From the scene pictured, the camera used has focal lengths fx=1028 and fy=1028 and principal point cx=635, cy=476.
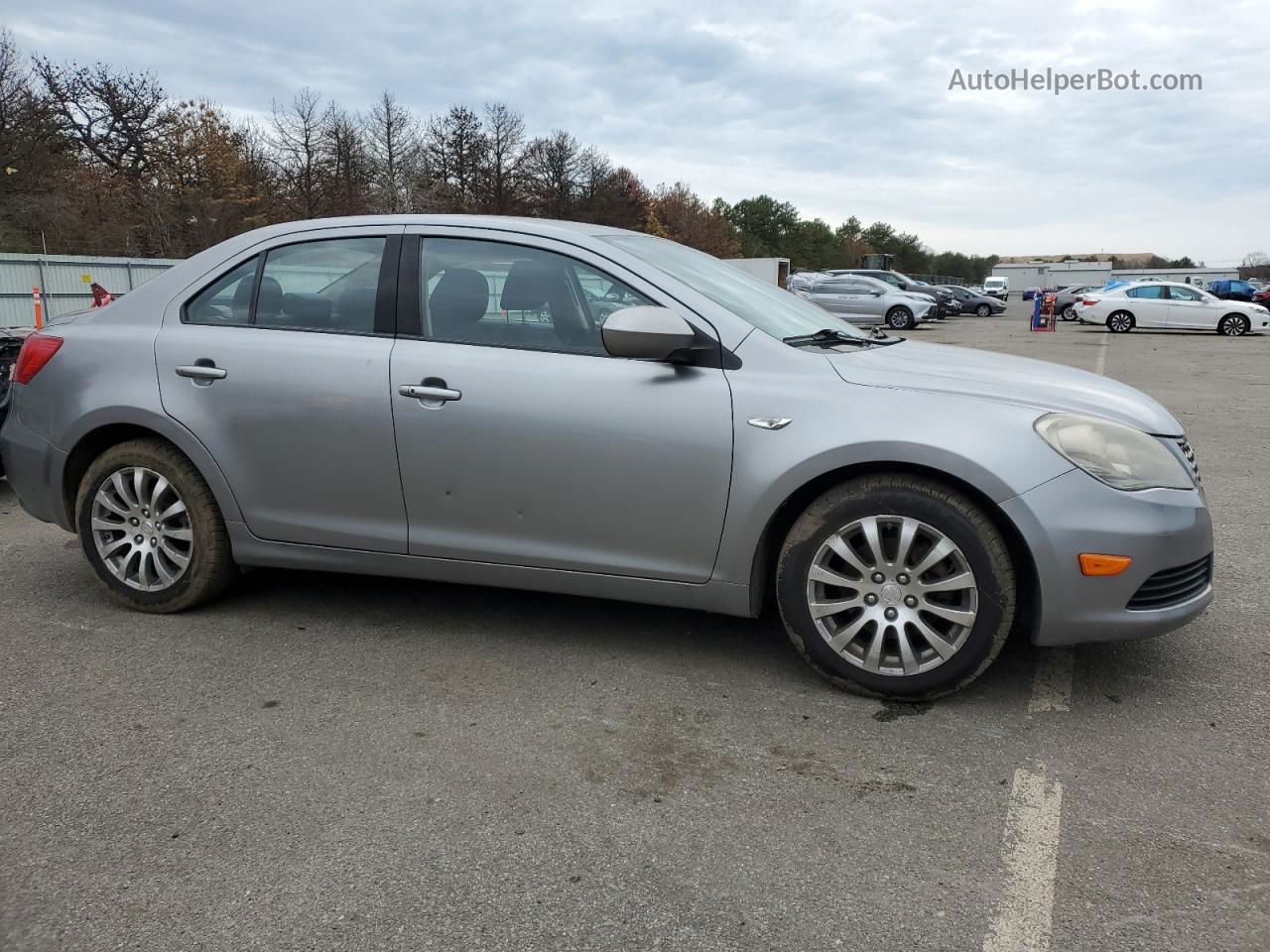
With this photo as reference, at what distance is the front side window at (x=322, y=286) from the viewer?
13.2 feet

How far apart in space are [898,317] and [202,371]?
28.5 metres

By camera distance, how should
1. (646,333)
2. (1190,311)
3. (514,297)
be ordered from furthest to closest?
(1190,311), (514,297), (646,333)

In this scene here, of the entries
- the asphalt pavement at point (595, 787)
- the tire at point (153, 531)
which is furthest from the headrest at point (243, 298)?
the asphalt pavement at point (595, 787)

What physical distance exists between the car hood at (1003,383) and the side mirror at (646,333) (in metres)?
0.55

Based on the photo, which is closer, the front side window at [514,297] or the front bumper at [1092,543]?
the front bumper at [1092,543]

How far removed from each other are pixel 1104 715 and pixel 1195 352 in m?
21.7

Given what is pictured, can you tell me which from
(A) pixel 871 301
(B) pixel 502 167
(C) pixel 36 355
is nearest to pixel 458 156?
(B) pixel 502 167

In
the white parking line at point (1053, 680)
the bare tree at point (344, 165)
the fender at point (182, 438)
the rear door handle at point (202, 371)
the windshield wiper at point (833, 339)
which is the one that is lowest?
the white parking line at point (1053, 680)

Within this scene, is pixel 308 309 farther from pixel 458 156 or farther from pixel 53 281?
pixel 458 156

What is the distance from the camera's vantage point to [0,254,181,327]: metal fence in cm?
2294

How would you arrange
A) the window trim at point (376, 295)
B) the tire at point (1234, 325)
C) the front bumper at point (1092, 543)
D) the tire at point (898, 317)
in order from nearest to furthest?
the front bumper at point (1092, 543)
the window trim at point (376, 295)
the tire at point (1234, 325)
the tire at point (898, 317)

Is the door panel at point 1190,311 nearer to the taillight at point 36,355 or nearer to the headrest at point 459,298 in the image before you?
the headrest at point 459,298

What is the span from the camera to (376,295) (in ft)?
13.1

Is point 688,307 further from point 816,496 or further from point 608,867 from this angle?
point 608,867
